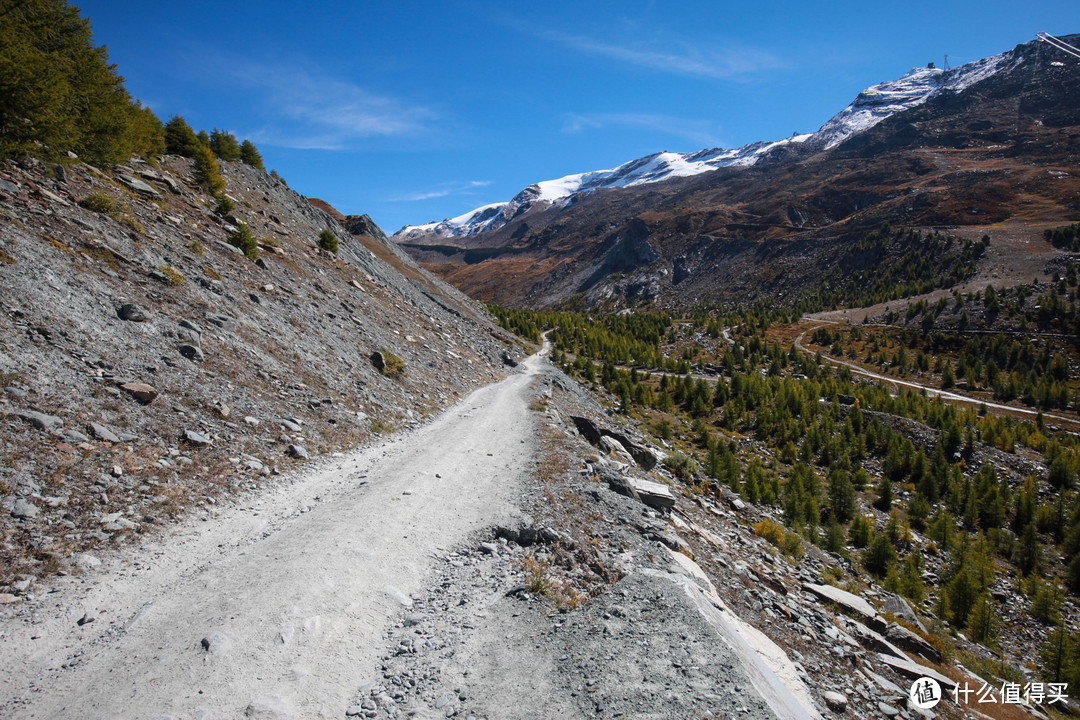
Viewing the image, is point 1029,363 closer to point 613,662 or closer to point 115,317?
point 613,662

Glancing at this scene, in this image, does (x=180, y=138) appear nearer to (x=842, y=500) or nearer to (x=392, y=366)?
(x=392, y=366)

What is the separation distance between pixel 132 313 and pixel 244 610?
11.2 m

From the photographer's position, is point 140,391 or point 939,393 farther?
point 939,393

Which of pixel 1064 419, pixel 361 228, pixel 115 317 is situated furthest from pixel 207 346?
pixel 1064 419

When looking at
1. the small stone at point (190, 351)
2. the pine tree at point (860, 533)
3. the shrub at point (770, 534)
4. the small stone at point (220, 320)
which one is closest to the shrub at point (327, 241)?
the small stone at point (220, 320)

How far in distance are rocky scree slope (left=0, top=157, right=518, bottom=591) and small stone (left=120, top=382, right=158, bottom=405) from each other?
34mm

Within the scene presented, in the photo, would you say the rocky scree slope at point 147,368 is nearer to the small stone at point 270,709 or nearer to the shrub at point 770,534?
the small stone at point 270,709

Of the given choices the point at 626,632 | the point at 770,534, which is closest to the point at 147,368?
the point at 626,632

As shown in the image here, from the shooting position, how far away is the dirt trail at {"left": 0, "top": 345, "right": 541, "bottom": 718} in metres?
5.05

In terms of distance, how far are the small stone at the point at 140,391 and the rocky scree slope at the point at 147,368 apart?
0.03 metres

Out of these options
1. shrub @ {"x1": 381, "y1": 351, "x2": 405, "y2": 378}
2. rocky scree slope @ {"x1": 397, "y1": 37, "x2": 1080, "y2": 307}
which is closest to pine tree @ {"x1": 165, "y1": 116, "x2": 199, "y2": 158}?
shrub @ {"x1": 381, "y1": 351, "x2": 405, "y2": 378}

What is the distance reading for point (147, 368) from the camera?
39.3ft

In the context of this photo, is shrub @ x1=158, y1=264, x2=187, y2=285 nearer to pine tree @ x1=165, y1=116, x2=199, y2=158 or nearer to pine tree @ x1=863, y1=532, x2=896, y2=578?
pine tree @ x1=165, y1=116, x2=199, y2=158

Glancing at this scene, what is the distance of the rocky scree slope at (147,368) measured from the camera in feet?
27.1
